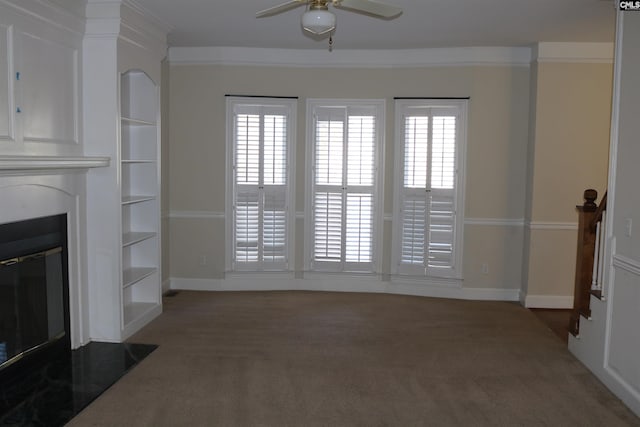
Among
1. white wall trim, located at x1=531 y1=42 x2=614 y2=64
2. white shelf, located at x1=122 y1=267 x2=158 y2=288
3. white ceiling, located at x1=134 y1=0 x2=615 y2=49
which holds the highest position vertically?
white ceiling, located at x1=134 y1=0 x2=615 y2=49

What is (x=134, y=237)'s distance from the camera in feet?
17.6

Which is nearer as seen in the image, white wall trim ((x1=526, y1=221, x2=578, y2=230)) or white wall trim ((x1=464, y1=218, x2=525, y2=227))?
white wall trim ((x1=526, y1=221, x2=578, y2=230))

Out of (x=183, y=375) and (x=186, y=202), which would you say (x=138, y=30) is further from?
(x=183, y=375)

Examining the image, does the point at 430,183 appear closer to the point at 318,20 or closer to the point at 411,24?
the point at 411,24

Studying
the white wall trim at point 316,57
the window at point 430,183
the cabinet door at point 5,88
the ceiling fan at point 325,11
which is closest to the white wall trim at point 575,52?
the white wall trim at point 316,57

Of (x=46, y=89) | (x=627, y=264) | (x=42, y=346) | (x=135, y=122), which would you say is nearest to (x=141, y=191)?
(x=135, y=122)

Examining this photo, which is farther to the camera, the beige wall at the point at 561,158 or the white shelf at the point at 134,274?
the beige wall at the point at 561,158

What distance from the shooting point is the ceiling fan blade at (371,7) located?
11.1ft

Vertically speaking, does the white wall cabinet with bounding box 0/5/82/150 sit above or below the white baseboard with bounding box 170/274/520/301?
above

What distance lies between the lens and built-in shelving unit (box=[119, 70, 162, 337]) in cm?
543

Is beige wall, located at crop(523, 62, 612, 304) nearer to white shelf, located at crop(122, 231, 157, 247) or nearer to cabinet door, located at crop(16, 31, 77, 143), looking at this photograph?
white shelf, located at crop(122, 231, 157, 247)

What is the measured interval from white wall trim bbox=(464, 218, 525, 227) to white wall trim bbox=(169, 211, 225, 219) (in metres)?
2.75

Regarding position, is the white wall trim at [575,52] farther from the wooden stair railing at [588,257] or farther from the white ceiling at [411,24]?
the wooden stair railing at [588,257]

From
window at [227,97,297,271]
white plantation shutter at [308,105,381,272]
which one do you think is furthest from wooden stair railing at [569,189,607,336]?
window at [227,97,297,271]
